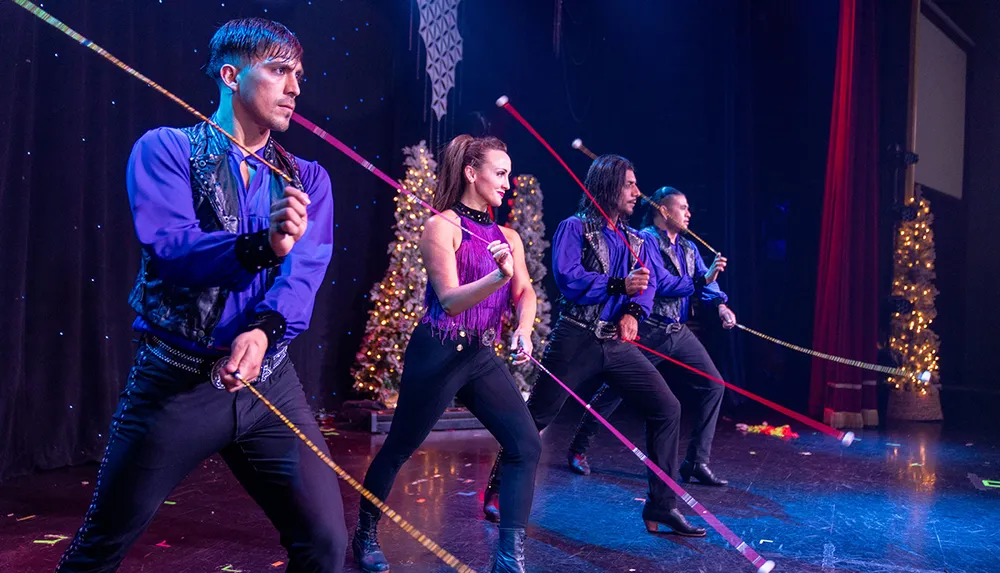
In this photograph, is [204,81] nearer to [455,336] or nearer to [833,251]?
[455,336]

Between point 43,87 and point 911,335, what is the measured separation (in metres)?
8.27

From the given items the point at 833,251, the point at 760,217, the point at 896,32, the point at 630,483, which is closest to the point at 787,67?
the point at 896,32

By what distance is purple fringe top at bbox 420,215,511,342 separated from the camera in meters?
3.30

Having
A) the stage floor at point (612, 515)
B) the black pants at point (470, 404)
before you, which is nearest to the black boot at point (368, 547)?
the stage floor at point (612, 515)

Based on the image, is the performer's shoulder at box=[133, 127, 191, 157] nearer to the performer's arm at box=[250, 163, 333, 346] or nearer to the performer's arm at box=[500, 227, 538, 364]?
the performer's arm at box=[250, 163, 333, 346]

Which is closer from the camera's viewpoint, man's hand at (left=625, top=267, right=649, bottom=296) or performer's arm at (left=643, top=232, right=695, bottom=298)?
man's hand at (left=625, top=267, right=649, bottom=296)

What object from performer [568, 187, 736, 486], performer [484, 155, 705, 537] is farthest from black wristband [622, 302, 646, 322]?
performer [568, 187, 736, 486]

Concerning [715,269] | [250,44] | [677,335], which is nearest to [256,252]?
[250,44]

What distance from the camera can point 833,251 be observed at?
27.4 feet

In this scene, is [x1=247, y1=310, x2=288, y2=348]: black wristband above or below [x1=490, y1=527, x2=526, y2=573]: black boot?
above

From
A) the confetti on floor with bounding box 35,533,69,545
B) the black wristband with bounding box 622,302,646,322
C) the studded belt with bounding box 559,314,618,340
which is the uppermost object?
the black wristband with bounding box 622,302,646,322

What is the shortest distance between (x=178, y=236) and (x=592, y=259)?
2.97 metres

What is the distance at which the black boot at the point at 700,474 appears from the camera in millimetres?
5293

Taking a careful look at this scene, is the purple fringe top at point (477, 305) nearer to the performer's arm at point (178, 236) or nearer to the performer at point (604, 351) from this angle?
the performer at point (604, 351)
